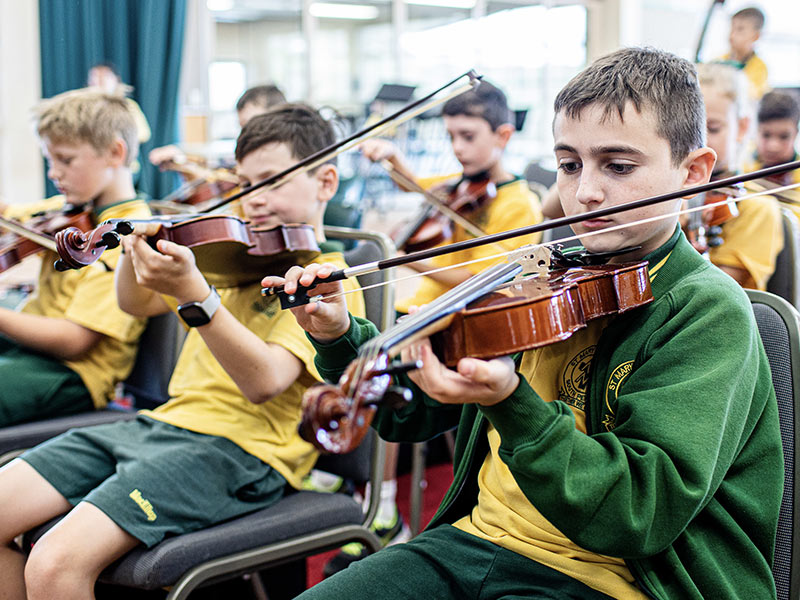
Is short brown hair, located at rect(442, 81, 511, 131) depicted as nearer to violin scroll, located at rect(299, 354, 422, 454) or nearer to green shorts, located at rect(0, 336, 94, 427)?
green shorts, located at rect(0, 336, 94, 427)

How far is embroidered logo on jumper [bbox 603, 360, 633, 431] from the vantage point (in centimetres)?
89

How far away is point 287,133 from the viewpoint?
1558mm

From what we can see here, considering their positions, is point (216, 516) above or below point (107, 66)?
below

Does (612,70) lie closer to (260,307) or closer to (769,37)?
(260,307)

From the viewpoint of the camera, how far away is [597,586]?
2.85 feet

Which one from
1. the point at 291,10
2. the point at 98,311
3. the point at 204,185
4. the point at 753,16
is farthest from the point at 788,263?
the point at 291,10

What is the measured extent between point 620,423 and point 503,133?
5.79 feet

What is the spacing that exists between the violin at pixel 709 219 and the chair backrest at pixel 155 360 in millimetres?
1075

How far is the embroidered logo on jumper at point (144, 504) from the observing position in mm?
1178

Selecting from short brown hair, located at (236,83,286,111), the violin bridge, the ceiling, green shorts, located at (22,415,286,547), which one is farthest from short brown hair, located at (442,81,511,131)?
the ceiling

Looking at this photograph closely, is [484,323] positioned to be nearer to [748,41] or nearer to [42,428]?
[42,428]

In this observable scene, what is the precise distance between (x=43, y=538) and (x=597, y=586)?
2.48 feet

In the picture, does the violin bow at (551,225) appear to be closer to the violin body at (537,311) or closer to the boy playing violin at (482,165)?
the violin body at (537,311)

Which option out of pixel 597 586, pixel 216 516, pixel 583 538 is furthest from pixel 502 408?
pixel 216 516
